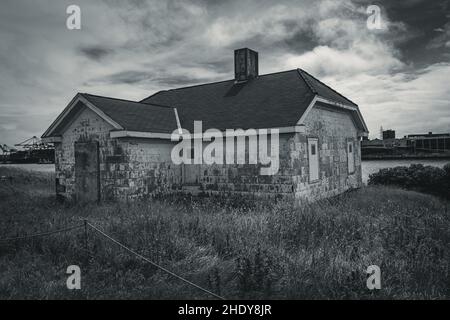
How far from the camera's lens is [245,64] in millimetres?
15391

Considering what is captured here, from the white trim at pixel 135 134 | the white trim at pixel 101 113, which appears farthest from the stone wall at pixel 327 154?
the white trim at pixel 101 113

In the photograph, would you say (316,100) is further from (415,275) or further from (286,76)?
(415,275)

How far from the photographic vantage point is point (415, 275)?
5387 mm

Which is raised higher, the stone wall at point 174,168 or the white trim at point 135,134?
the white trim at point 135,134

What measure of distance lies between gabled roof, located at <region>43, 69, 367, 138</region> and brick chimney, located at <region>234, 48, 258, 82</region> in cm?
39

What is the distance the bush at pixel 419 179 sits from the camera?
17094 millimetres

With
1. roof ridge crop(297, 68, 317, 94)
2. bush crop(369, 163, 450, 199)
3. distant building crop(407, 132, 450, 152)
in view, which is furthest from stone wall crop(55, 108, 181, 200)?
distant building crop(407, 132, 450, 152)

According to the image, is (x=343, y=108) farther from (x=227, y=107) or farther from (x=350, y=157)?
(x=227, y=107)

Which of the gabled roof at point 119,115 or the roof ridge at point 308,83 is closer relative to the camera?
the gabled roof at point 119,115

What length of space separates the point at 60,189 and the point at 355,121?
13.7 m

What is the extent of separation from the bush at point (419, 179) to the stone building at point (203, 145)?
525 cm

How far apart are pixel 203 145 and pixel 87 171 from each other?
14.2 feet

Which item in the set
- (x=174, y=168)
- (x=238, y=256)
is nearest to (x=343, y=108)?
(x=174, y=168)

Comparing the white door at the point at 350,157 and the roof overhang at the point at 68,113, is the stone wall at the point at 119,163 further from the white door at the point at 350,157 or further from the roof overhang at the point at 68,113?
the white door at the point at 350,157
